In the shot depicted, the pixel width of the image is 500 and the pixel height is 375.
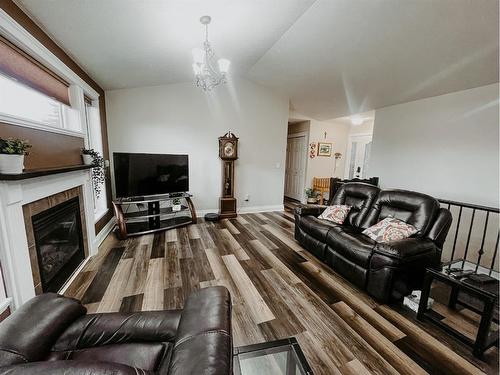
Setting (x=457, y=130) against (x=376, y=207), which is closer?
(x=376, y=207)

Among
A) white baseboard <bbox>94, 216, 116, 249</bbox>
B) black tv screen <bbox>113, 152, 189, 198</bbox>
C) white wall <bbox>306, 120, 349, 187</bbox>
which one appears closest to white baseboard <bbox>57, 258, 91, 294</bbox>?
white baseboard <bbox>94, 216, 116, 249</bbox>

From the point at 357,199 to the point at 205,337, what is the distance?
3.02m

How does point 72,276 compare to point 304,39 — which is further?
point 304,39

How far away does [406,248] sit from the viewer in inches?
81.5

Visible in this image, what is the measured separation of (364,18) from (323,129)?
411 centimetres

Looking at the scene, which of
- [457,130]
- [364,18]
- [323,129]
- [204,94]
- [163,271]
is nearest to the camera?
[364,18]

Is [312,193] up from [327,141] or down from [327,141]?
down

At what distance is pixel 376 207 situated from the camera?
290cm

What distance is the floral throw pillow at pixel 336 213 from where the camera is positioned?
3080mm

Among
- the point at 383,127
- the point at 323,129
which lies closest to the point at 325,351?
the point at 383,127

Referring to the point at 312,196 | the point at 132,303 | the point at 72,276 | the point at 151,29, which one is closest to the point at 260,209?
the point at 312,196

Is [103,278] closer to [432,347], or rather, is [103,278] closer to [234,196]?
[234,196]

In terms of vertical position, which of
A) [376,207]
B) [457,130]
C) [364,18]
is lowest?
[376,207]

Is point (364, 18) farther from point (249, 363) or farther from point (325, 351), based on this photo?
point (249, 363)
